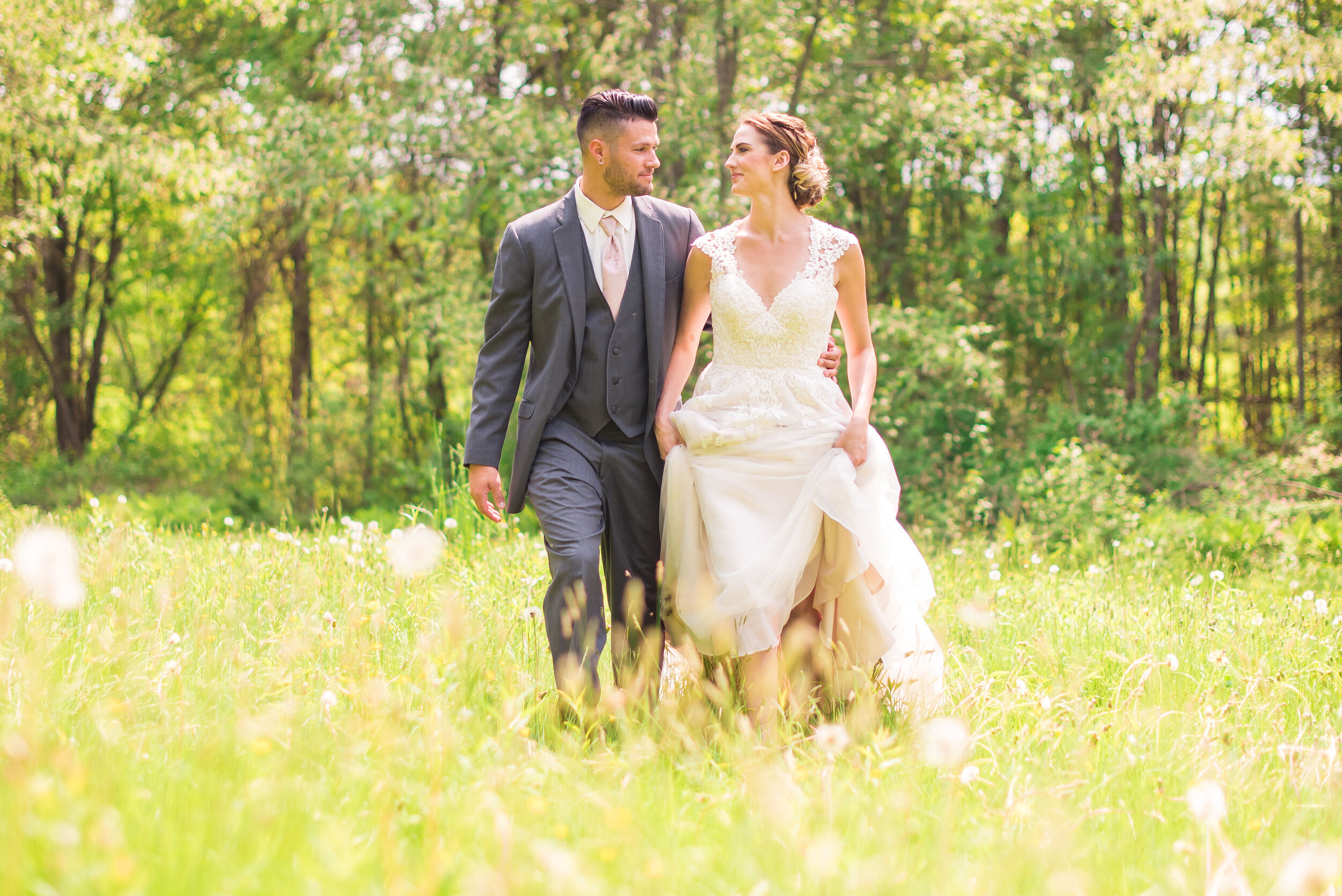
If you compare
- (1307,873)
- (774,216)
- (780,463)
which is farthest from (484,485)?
(1307,873)

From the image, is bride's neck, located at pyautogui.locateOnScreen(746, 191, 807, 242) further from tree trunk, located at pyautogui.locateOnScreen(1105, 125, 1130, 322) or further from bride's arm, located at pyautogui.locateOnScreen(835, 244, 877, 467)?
tree trunk, located at pyautogui.locateOnScreen(1105, 125, 1130, 322)

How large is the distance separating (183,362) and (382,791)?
1559cm

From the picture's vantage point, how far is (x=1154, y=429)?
10.1 meters

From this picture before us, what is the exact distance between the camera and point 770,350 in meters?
3.59

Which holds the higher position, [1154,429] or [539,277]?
[539,277]

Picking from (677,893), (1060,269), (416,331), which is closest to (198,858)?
(677,893)

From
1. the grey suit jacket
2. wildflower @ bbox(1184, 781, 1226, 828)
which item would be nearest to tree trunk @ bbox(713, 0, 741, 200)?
the grey suit jacket

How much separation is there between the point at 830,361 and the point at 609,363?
2.58ft

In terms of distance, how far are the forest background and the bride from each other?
2317 millimetres

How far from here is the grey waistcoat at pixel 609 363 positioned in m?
3.42

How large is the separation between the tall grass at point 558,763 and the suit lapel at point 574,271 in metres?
1.11

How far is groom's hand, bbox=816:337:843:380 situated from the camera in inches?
143

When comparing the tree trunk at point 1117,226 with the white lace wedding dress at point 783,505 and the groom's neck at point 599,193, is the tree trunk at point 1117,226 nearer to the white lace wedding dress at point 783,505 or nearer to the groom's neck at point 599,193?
the white lace wedding dress at point 783,505

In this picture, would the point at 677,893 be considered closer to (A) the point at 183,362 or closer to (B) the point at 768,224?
(B) the point at 768,224
